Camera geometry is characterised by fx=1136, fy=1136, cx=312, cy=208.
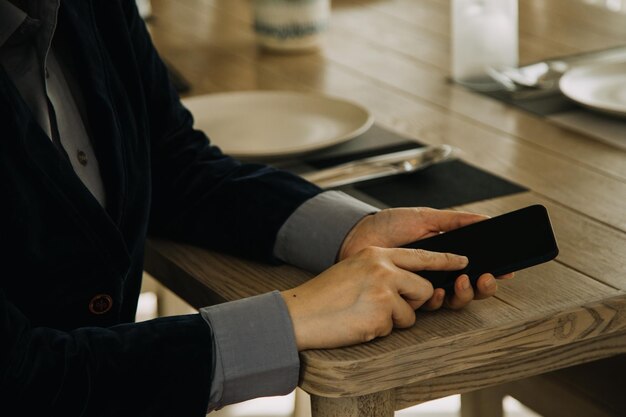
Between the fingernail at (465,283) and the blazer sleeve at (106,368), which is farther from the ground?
the fingernail at (465,283)

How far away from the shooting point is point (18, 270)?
1.05m

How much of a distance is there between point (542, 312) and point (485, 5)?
893 millimetres

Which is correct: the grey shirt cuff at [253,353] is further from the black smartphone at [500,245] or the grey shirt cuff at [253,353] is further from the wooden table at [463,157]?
the black smartphone at [500,245]

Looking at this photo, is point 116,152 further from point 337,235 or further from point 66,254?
point 337,235

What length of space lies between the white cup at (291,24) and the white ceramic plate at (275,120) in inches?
12.7

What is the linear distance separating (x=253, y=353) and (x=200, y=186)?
1.20ft

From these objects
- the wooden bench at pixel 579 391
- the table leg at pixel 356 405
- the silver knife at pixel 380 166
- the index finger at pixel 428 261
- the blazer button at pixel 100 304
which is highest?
the index finger at pixel 428 261

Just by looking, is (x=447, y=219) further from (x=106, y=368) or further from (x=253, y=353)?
(x=106, y=368)

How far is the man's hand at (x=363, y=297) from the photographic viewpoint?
989mm

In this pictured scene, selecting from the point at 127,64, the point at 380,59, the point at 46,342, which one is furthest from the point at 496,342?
the point at 380,59

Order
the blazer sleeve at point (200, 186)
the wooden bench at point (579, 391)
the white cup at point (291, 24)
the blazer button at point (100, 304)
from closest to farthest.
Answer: the blazer button at point (100, 304) → the blazer sleeve at point (200, 186) → the wooden bench at point (579, 391) → the white cup at point (291, 24)

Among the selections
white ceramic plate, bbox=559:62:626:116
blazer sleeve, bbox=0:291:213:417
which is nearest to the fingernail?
blazer sleeve, bbox=0:291:213:417

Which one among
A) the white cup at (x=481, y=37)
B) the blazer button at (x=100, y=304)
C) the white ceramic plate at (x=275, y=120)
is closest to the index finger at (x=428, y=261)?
the blazer button at (x=100, y=304)

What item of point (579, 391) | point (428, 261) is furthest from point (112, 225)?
point (579, 391)
